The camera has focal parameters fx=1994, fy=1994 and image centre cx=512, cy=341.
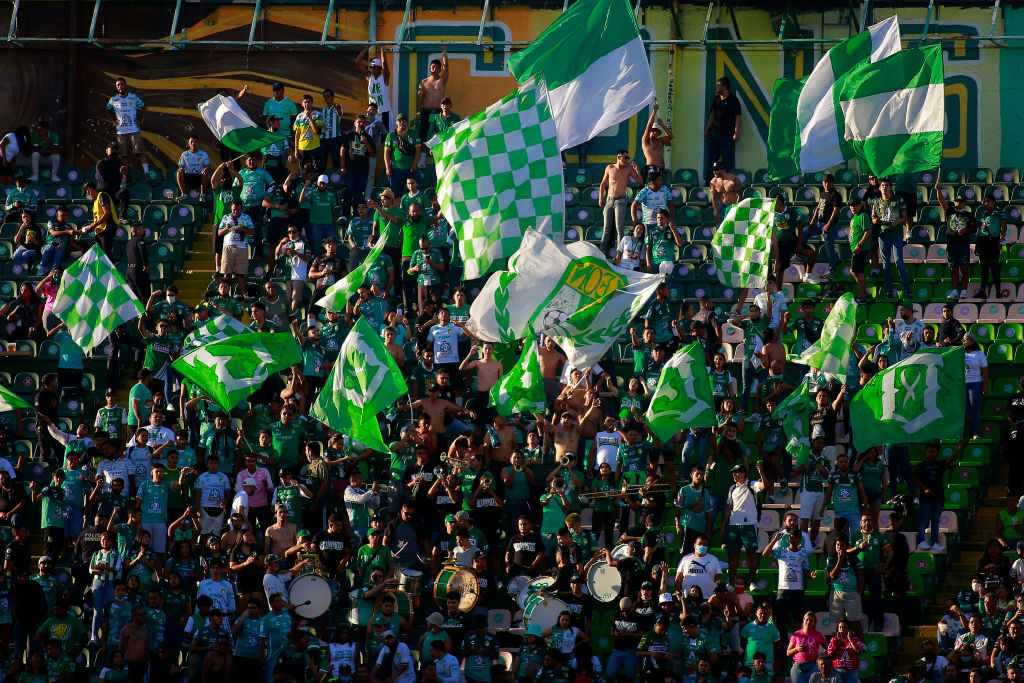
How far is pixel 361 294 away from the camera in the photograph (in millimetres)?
24703

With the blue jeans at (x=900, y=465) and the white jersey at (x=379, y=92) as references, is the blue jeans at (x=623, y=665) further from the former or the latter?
the white jersey at (x=379, y=92)

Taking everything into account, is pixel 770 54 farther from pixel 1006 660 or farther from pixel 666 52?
pixel 1006 660

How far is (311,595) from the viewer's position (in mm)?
20969

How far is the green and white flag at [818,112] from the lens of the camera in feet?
76.8

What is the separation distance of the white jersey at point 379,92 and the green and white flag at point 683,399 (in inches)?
368

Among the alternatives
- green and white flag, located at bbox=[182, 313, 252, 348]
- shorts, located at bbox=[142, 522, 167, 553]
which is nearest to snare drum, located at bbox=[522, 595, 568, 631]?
shorts, located at bbox=[142, 522, 167, 553]

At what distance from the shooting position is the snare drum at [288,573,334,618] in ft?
68.6

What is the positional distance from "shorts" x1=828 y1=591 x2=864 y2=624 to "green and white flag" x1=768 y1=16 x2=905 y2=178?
516 centimetres

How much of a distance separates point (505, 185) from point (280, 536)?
4531 mm

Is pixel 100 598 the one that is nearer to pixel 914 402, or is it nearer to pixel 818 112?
pixel 914 402

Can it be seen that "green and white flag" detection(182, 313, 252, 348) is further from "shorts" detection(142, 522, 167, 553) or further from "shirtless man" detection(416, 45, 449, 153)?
"shirtless man" detection(416, 45, 449, 153)

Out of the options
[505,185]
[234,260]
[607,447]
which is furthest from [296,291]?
[505,185]

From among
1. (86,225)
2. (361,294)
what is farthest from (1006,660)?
(86,225)

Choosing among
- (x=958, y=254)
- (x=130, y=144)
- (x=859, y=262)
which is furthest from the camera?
(x=130, y=144)
